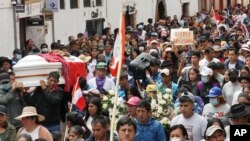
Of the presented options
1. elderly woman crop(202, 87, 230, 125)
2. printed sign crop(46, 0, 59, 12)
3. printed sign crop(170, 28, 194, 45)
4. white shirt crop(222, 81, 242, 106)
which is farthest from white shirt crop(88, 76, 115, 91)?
printed sign crop(46, 0, 59, 12)

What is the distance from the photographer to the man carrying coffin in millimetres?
13680

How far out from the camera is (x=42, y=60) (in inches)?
593

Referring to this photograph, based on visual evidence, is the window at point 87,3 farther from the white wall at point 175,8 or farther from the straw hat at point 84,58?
the straw hat at point 84,58

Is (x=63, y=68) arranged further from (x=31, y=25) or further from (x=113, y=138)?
(x=31, y=25)

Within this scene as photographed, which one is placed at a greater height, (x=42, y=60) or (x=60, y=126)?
(x=42, y=60)

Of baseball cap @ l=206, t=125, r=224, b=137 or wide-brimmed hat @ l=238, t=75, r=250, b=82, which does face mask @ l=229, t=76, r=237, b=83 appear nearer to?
wide-brimmed hat @ l=238, t=75, r=250, b=82

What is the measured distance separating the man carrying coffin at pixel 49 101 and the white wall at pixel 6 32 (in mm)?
12956

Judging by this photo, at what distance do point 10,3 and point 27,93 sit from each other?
1309cm

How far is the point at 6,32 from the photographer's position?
26922 millimetres

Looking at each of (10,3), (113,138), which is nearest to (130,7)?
(10,3)

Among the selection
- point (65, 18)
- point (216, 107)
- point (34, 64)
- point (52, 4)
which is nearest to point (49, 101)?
point (34, 64)

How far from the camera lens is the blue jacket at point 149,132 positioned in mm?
11516

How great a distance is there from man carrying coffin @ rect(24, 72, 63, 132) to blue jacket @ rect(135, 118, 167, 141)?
7.73ft

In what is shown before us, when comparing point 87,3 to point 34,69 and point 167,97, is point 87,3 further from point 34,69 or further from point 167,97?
point 167,97
